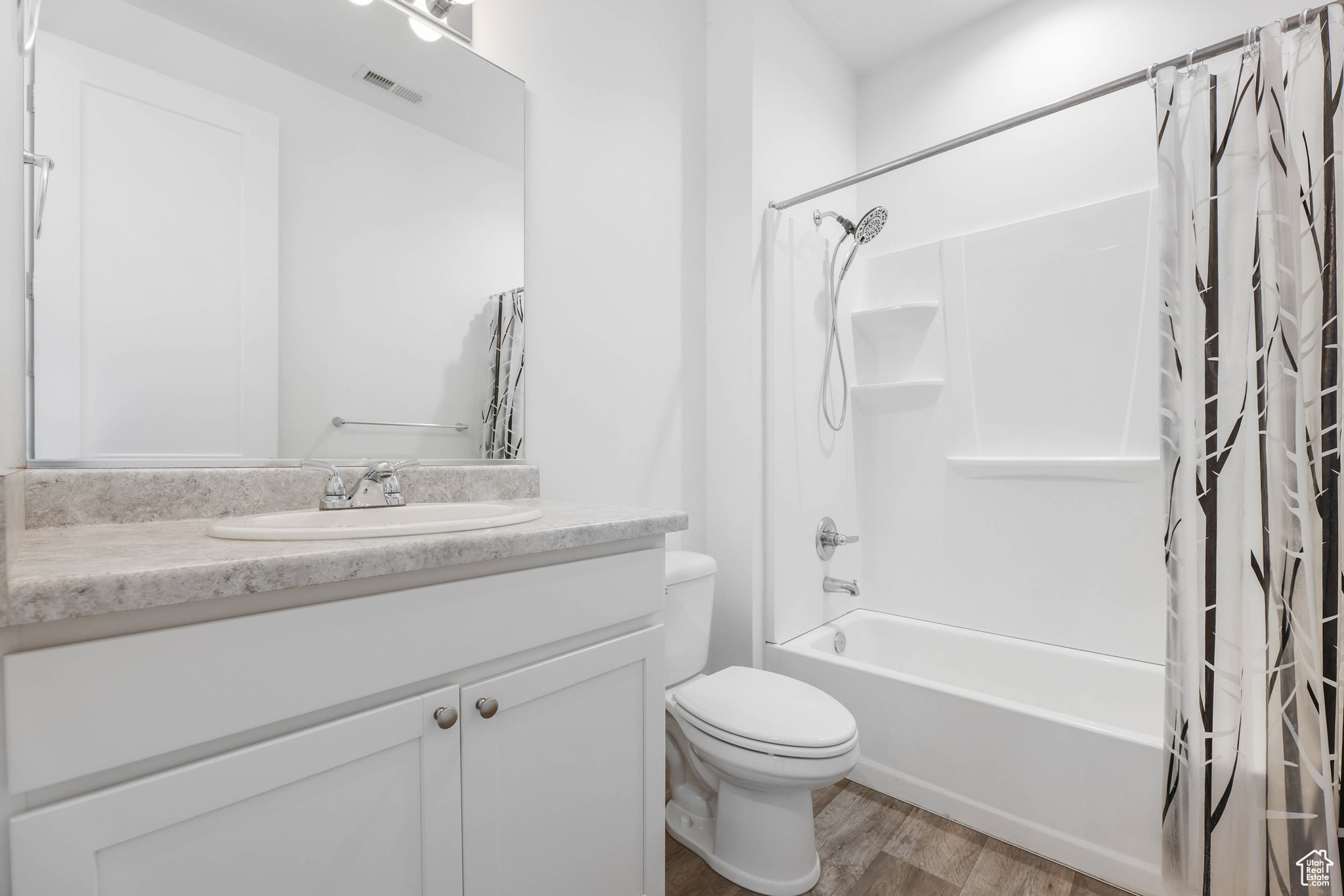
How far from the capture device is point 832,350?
2.30m

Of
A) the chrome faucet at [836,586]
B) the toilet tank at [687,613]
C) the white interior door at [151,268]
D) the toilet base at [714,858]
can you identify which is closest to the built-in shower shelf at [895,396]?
the chrome faucet at [836,586]

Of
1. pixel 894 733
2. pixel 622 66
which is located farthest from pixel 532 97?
pixel 894 733

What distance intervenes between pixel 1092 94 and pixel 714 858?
7.01 feet

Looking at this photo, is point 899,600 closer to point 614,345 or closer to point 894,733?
point 894,733

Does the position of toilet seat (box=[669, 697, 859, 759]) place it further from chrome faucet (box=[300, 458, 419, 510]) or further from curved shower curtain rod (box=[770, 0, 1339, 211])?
curved shower curtain rod (box=[770, 0, 1339, 211])

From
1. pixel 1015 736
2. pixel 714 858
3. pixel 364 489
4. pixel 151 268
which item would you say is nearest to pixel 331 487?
pixel 364 489

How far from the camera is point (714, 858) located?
4.84ft

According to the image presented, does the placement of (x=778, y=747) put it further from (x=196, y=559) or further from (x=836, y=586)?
(x=196, y=559)

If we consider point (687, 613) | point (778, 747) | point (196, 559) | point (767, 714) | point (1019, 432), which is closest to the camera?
point (196, 559)

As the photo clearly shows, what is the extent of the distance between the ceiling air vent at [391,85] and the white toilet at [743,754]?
1338 millimetres

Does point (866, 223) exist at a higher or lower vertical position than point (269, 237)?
higher

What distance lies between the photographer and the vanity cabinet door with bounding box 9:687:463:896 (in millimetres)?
549

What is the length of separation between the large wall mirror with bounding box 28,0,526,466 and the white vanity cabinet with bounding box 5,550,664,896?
62 centimetres

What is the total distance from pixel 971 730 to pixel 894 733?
0.23 m
